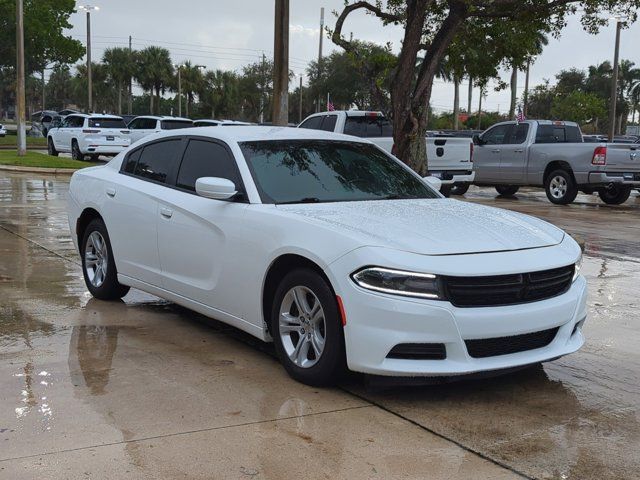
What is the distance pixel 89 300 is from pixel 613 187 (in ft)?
47.9

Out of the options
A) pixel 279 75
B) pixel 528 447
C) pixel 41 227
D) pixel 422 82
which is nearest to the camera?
pixel 528 447

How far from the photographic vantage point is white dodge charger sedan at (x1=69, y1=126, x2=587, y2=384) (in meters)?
4.41

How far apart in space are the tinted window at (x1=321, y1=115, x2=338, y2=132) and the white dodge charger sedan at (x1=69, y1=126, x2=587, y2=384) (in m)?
10.0

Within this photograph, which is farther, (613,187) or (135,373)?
(613,187)

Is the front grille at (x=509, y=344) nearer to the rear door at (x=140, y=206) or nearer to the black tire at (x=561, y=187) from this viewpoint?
the rear door at (x=140, y=206)

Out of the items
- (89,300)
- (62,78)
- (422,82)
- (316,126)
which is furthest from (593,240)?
(62,78)

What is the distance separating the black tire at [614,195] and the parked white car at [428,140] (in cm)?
383

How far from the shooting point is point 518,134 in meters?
19.7

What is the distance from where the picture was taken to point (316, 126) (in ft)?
56.1

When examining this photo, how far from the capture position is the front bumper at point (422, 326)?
436cm

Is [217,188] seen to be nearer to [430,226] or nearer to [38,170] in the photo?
[430,226]

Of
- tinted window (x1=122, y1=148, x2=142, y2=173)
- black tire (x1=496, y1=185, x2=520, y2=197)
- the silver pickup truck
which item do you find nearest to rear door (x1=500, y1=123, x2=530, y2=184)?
the silver pickup truck

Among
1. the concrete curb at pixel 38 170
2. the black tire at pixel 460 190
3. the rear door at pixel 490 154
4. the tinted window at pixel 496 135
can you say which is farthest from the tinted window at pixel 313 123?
the concrete curb at pixel 38 170

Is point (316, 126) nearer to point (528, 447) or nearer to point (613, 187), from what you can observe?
point (613, 187)
